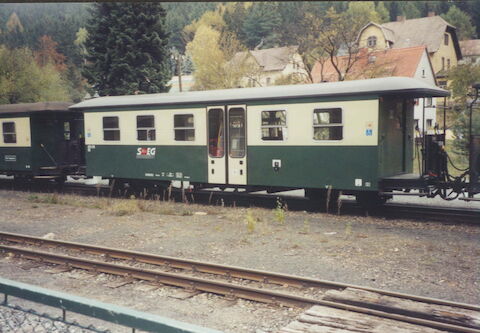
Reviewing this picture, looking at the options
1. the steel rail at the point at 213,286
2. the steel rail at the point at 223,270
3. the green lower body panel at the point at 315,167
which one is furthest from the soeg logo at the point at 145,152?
the steel rail at the point at 213,286

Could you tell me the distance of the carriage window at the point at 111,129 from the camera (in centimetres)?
1620

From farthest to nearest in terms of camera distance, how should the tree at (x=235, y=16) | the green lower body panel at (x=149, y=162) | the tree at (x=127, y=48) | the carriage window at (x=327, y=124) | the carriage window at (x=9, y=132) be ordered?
the tree at (x=235, y=16) < the tree at (x=127, y=48) < the carriage window at (x=9, y=132) < the green lower body panel at (x=149, y=162) < the carriage window at (x=327, y=124)

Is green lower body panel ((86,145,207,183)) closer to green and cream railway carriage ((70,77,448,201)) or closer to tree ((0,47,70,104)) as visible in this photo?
green and cream railway carriage ((70,77,448,201))

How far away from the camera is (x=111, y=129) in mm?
16359

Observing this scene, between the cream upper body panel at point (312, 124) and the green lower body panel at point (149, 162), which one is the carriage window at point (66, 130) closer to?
the green lower body panel at point (149, 162)

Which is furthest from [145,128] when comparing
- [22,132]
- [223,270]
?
[223,270]

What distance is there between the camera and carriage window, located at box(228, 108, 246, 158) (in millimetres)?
13750

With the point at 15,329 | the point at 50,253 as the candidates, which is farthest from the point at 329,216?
the point at 15,329

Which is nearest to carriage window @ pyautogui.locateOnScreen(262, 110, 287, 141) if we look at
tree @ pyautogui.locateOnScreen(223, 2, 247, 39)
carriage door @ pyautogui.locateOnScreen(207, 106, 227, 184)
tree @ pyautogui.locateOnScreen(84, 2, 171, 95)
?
carriage door @ pyautogui.locateOnScreen(207, 106, 227, 184)

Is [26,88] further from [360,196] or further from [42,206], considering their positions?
[360,196]

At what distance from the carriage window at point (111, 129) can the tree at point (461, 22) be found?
220 ft

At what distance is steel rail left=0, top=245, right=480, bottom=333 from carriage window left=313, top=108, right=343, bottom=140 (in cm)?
634

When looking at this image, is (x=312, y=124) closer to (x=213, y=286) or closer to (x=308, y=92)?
(x=308, y=92)

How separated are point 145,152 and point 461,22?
67532 millimetres
